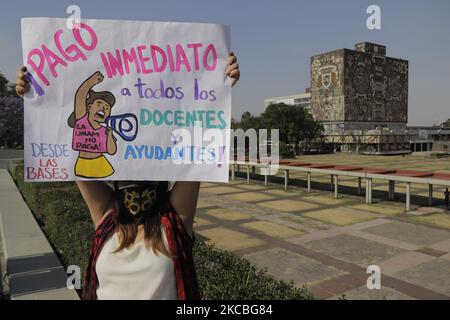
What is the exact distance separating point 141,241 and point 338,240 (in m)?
8.74

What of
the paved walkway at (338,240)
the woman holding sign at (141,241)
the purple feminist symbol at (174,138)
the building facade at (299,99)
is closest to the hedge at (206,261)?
the paved walkway at (338,240)

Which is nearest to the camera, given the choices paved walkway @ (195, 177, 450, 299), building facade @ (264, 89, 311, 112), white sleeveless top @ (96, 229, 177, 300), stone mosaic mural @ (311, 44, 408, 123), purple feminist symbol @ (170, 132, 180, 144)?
white sleeveless top @ (96, 229, 177, 300)

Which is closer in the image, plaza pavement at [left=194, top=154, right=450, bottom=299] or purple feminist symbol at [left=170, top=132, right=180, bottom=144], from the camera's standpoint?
purple feminist symbol at [left=170, top=132, right=180, bottom=144]

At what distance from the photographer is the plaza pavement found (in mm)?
7098

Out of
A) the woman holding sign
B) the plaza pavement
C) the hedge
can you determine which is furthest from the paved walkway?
the woman holding sign

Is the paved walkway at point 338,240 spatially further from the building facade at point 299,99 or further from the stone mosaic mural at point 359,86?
the building facade at point 299,99

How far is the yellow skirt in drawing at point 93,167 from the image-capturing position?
2.55 meters

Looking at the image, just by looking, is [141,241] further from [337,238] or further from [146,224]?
[337,238]

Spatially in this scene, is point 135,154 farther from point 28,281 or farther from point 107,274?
point 28,281

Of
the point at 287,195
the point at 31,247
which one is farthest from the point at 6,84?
the point at 31,247

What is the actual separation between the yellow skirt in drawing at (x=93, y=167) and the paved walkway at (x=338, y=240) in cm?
→ 464

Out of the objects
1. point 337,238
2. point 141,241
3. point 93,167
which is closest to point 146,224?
point 141,241

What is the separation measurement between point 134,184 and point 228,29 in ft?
4.31

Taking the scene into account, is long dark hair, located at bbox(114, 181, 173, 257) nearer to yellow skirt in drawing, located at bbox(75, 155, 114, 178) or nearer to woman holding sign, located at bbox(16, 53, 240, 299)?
woman holding sign, located at bbox(16, 53, 240, 299)
